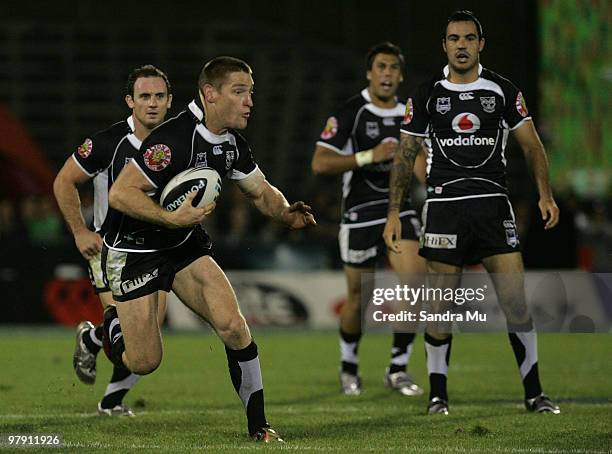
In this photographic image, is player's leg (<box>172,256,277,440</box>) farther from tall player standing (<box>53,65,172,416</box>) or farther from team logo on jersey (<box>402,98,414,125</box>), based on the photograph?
team logo on jersey (<box>402,98,414,125</box>)

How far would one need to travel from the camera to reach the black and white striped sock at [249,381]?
7.29m

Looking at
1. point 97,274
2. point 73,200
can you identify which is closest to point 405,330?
point 97,274

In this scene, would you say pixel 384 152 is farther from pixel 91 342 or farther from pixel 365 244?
pixel 91 342

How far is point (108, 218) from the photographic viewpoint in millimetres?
8594

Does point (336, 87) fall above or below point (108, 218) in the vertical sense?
above

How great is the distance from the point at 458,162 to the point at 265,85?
1617cm

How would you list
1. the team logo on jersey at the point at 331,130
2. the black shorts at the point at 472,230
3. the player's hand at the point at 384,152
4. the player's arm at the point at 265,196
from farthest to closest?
the team logo on jersey at the point at 331,130 < the player's hand at the point at 384,152 < the black shorts at the point at 472,230 < the player's arm at the point at 265,196

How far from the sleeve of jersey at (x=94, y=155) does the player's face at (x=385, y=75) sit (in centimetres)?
264

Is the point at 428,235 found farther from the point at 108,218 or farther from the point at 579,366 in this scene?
the point at 579,366

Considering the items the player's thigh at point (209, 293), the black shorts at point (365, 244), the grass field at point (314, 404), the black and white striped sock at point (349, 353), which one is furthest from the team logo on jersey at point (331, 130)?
the player's thigh at point (209, 293)

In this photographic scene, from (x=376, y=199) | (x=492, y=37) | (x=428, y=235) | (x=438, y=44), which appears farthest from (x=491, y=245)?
(x=438, y=44)

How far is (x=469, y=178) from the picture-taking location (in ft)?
28.0

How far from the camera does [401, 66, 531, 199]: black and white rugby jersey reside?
8.42m

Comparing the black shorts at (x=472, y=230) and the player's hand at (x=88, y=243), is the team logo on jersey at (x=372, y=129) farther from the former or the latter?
the player's hand at (x=88, y=243)
